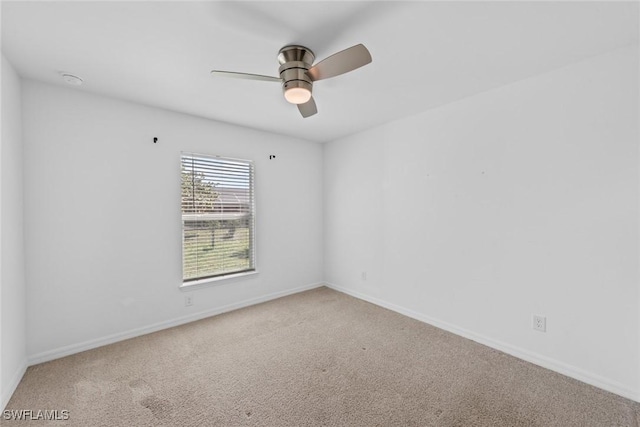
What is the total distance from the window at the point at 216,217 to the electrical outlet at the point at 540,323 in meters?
3.09

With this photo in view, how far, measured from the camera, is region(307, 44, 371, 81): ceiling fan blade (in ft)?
4.95

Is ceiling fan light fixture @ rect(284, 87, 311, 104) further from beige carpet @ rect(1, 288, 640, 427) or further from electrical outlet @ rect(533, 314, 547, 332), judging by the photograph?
electrical outlet @ rect(533, 314, 547, 332)

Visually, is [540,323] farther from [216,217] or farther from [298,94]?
[216,217]

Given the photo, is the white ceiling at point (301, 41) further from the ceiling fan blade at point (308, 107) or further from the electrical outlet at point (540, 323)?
the electrical outlet at point (540, 323)

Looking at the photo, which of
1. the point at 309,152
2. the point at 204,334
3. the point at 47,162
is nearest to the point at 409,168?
the point at 309,152

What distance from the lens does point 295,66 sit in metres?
1.85

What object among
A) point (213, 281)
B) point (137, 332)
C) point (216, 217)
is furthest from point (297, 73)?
point (137, 332)

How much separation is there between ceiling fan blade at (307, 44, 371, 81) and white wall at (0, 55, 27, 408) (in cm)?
220

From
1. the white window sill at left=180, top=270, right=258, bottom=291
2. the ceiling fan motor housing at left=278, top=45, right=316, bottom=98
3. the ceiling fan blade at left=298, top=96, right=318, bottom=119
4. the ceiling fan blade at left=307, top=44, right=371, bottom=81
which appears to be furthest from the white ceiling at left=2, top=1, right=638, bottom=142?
the white window sill at left=180, top=270, right=258, bottom=291

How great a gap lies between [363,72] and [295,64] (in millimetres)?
650

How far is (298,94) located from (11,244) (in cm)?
237

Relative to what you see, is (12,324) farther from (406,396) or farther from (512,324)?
(512,324)

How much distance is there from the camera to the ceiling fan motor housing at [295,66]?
184 centimetres

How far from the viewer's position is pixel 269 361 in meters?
2.33
